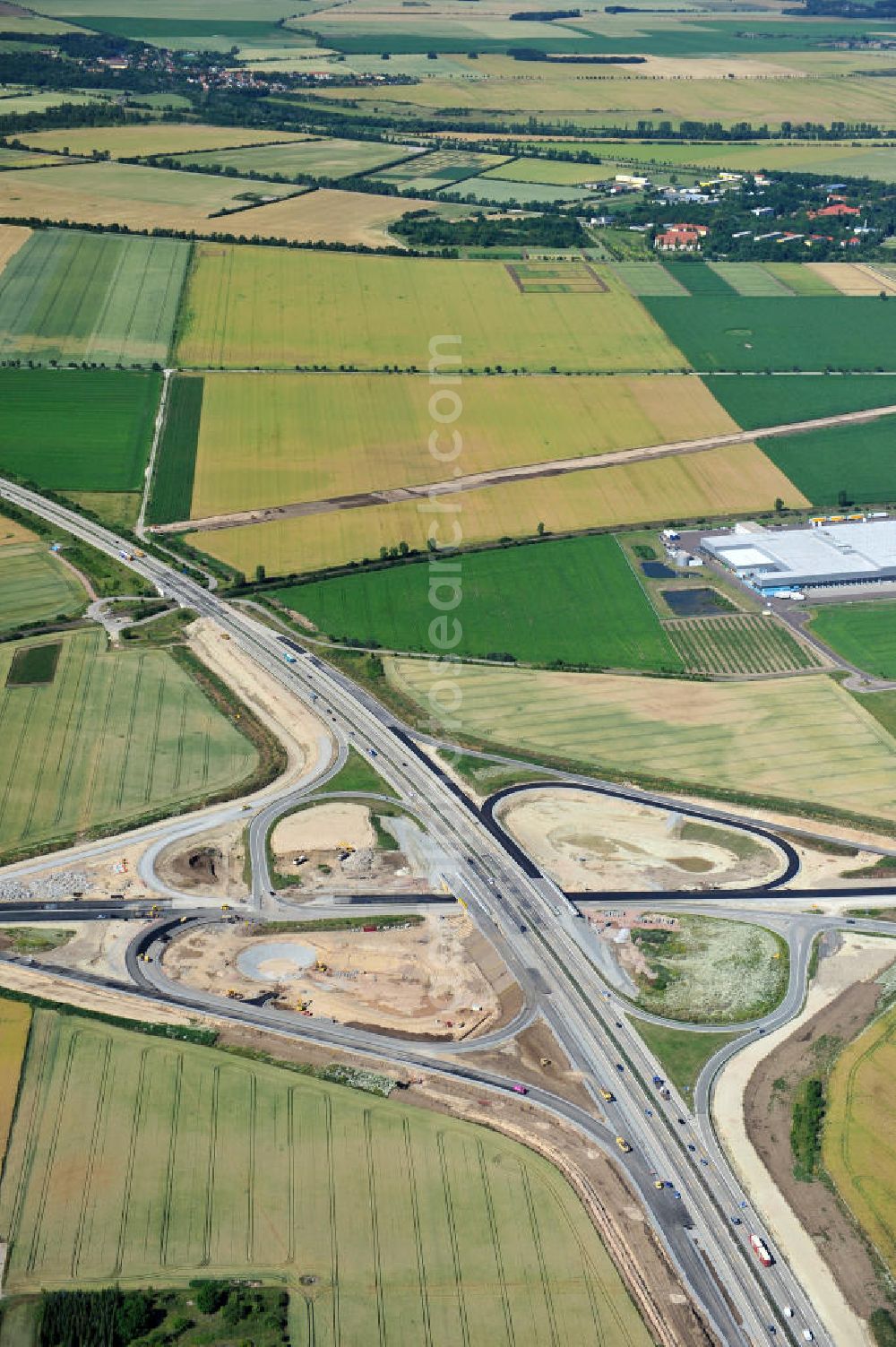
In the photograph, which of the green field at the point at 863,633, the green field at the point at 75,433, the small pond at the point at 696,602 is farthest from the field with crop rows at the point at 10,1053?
the green field at the point at 863,633

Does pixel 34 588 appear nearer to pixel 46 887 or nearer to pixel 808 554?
pixel 46 887

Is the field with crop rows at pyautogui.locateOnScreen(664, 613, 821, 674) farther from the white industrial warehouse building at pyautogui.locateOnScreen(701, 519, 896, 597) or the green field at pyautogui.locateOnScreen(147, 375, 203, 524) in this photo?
the green field at pyautogui.locateOnScreen(147, 375, 203, 524)

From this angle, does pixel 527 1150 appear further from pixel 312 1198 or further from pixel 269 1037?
pixel 269 1037

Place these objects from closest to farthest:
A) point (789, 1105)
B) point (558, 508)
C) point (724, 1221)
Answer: point (724, 1221) → point (789, 1105) → point (558, 508)

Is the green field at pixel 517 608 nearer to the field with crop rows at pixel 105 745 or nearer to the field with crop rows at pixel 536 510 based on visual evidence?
the field with crop rows at pixel 536 510

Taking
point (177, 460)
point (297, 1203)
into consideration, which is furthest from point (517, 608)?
point (297, 1203)

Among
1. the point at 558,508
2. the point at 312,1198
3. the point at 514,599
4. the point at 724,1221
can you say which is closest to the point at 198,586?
the point at 514,599
